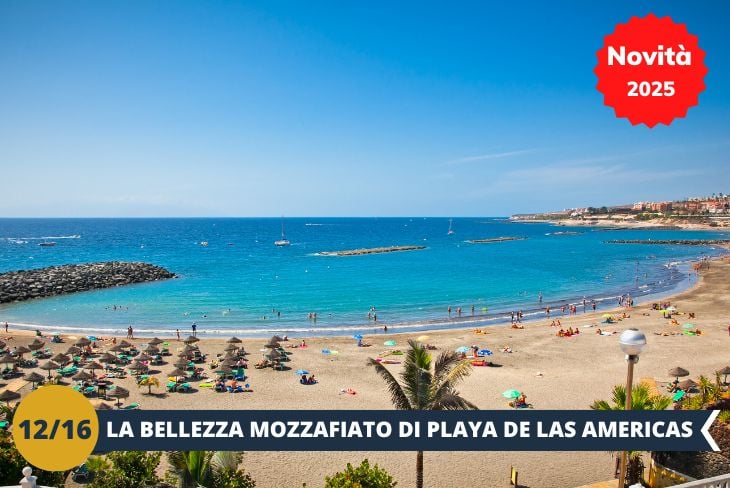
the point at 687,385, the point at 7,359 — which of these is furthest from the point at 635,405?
the point at 7,359

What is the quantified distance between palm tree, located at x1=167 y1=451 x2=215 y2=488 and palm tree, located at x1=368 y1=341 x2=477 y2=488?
4.49m

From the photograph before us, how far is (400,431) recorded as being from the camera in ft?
28.6

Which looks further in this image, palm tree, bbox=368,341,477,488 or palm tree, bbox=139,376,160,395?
palm tree, bbox=139,376,160,395

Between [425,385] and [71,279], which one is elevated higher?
[425,385]

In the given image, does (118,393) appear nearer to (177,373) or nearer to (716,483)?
(177,373)

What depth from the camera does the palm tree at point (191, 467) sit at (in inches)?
393

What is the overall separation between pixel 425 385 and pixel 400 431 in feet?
11.7

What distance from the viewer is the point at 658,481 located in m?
12.8

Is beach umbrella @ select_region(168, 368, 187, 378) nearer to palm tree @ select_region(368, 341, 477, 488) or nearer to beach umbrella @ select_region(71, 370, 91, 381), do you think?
beach umbrella @ select_region(71, 370, 91, 381)

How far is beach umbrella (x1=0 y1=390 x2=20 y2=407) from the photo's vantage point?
2258 centimetres

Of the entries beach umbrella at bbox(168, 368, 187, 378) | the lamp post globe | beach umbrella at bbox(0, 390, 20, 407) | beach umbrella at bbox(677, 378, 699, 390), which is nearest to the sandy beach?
beach umbrella at bbox(168, 368, 187, 378)

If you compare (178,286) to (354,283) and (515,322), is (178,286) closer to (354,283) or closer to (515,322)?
(354,283)

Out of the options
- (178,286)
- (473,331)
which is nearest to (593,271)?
(473,331)

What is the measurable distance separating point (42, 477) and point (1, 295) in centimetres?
6181
